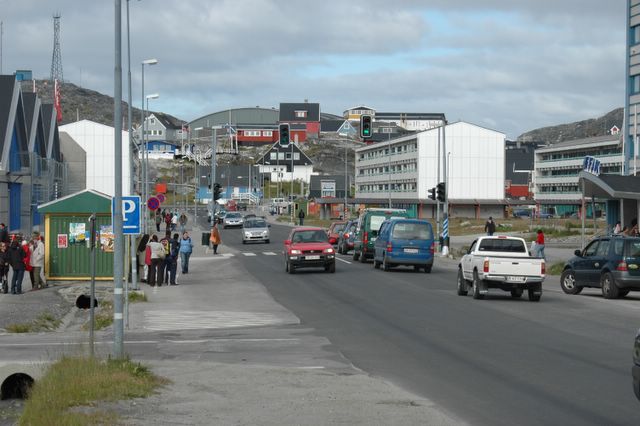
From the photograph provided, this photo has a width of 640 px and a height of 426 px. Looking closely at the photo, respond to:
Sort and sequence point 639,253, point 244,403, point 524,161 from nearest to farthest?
point 244,403 → point 639,253 → point 524,161

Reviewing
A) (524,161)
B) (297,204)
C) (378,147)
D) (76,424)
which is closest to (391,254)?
(76,424)

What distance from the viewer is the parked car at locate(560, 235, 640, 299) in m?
26.6

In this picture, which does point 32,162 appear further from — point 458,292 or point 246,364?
point 246,364

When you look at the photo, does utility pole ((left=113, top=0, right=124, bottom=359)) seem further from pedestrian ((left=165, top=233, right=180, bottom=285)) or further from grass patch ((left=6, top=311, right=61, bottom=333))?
pedestrian ((left=165, top=233, right=180, bottom=285))

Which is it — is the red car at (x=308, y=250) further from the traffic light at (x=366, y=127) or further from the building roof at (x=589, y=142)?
the building roof at (x=589, y=142)

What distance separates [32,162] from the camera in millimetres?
56812

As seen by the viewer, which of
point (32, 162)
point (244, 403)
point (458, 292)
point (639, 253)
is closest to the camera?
point (244, 403)

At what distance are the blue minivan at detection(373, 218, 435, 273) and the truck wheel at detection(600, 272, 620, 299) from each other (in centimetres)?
1057

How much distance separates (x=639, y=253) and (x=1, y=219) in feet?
111

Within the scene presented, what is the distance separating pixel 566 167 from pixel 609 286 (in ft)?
351

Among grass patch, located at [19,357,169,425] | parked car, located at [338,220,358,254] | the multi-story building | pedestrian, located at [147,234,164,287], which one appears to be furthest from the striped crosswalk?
the multi-story building

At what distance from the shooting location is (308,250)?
37750 mm

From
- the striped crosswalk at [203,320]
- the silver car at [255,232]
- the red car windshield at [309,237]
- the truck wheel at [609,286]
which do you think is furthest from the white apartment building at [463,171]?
the striped crosswalk at [203,320]

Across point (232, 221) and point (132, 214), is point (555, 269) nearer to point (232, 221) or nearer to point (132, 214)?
point (132, 214)
